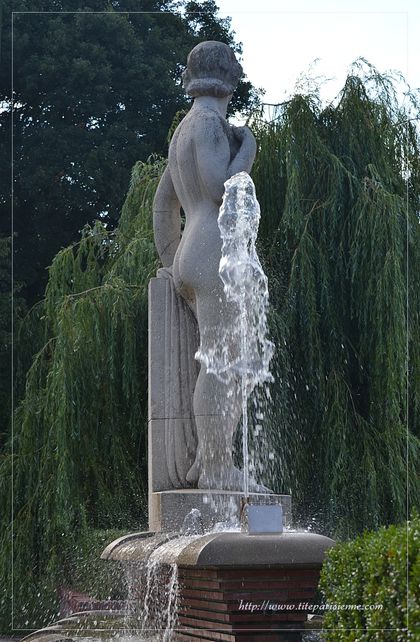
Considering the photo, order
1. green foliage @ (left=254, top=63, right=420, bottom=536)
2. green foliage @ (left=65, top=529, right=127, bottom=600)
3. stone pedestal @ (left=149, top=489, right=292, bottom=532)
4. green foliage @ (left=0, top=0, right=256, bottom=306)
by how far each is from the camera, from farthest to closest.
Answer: green foliage @ (left=0, top=0, right=256, bottom=306), green foliage @ (left=65, top=529, right=127, bottom=600), green foliage @ (left=254, top=63, right=420, bottom=536), stone pedestal @ (left=149, top=489, right=292, bottom=532)

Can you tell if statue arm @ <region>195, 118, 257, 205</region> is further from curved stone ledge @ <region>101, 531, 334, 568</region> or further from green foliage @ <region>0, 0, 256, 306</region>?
green foliage @ <region>0, 0, 256, 306</region>

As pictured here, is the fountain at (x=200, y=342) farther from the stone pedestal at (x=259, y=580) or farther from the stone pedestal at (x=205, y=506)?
the stone pedestal at (x=259, y=580)

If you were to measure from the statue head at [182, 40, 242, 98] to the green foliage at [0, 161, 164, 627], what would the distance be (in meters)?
3.98

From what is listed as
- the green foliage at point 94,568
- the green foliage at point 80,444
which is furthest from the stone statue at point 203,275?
the green foliage at point 80,444

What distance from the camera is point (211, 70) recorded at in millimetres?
9617

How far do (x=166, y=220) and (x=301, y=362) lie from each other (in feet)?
10.6

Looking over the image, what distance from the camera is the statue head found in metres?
9.60

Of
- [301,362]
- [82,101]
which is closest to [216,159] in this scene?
[301,362]

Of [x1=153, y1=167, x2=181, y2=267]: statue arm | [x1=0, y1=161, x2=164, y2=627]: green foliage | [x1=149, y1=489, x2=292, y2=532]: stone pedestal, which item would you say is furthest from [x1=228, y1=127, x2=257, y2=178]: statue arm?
[x1=0, y1=161, x2=164, y2=627]: green foliage

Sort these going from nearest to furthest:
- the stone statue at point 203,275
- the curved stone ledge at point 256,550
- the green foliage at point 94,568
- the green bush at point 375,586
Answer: the green bush at point 375,586 < the curved stone ledge at point 256,550 < the stone statue at point 203,275 < the green foliage at point 94,568

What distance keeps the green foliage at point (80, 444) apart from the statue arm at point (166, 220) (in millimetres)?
3153

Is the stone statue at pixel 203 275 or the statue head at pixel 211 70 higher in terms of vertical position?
the statue head at pixel 211 70

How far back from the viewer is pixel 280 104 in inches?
553

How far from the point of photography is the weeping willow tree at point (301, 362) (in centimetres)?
1237
